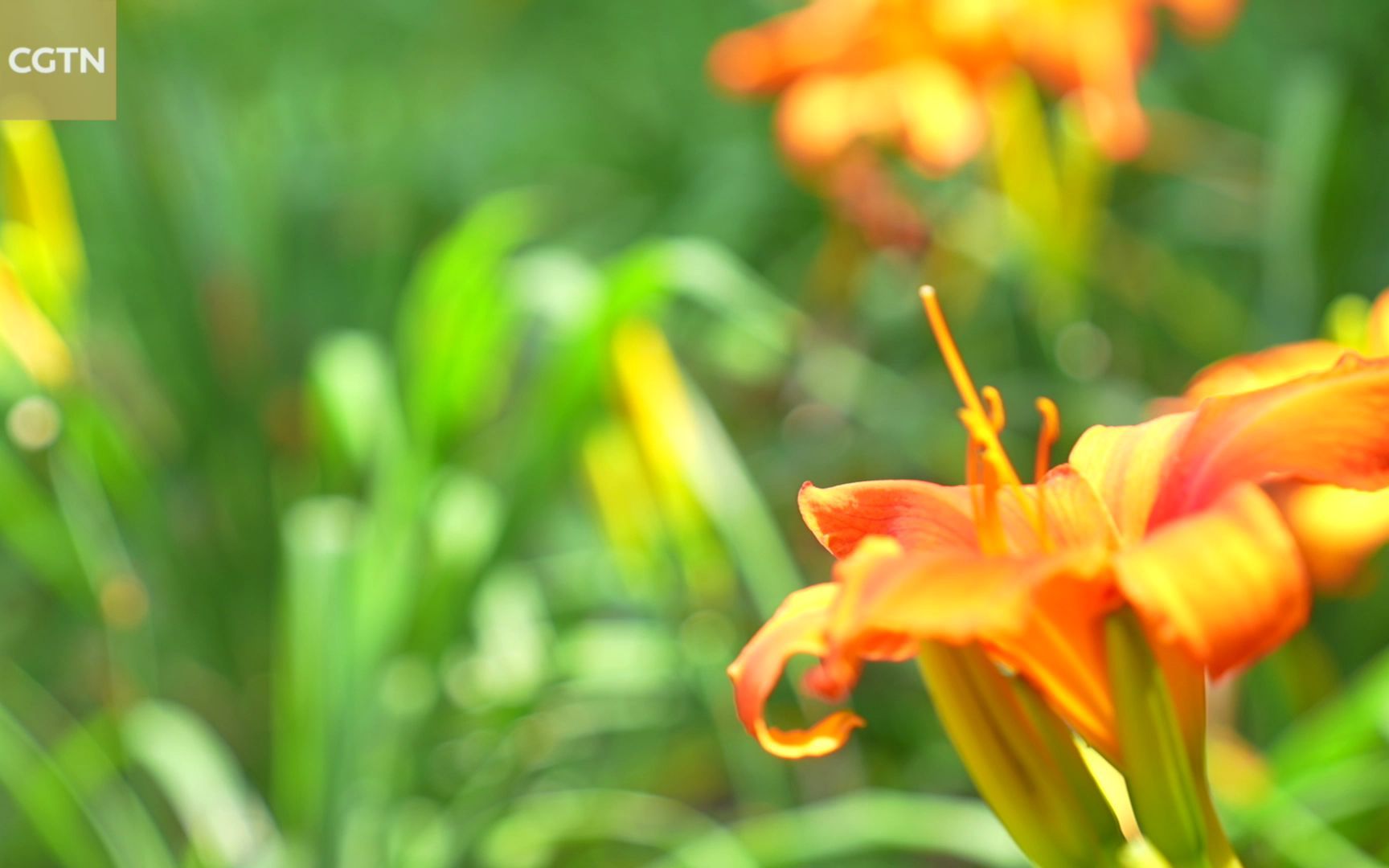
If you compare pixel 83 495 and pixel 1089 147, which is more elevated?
pixel 1089 147

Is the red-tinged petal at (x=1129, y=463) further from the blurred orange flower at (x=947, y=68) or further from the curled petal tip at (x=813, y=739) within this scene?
the blurred orange flower at (x=947, y=68)

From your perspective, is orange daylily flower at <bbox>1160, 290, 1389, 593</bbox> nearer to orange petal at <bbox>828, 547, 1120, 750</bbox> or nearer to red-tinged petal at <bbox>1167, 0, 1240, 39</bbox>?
orange petal at <bbox>828, 547, 1120, 750</bbox>

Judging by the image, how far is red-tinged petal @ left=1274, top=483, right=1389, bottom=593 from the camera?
2.12 ft

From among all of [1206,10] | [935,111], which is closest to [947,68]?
[935,111]

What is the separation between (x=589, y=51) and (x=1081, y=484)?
163 cm

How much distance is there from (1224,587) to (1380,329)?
0.30m

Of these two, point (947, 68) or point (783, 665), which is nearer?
point (783, 665)

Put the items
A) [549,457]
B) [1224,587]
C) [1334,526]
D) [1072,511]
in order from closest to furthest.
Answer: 1. [1224,587]
2. [1072,511]
3. [1334,526]
4. [549,457]

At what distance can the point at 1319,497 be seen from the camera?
692mm

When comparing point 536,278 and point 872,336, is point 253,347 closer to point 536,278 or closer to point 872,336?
point 536,278

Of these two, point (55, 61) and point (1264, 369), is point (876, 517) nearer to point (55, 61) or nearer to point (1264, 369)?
point (1264, 369)

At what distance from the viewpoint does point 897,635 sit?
297mm

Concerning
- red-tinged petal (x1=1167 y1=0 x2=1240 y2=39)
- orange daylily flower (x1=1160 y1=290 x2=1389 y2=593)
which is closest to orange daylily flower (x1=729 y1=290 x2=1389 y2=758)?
orange daylily flower (x1=1160 y1=290 x2=1389 y2=593)

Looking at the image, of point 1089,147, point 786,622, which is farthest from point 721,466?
point 786,622
